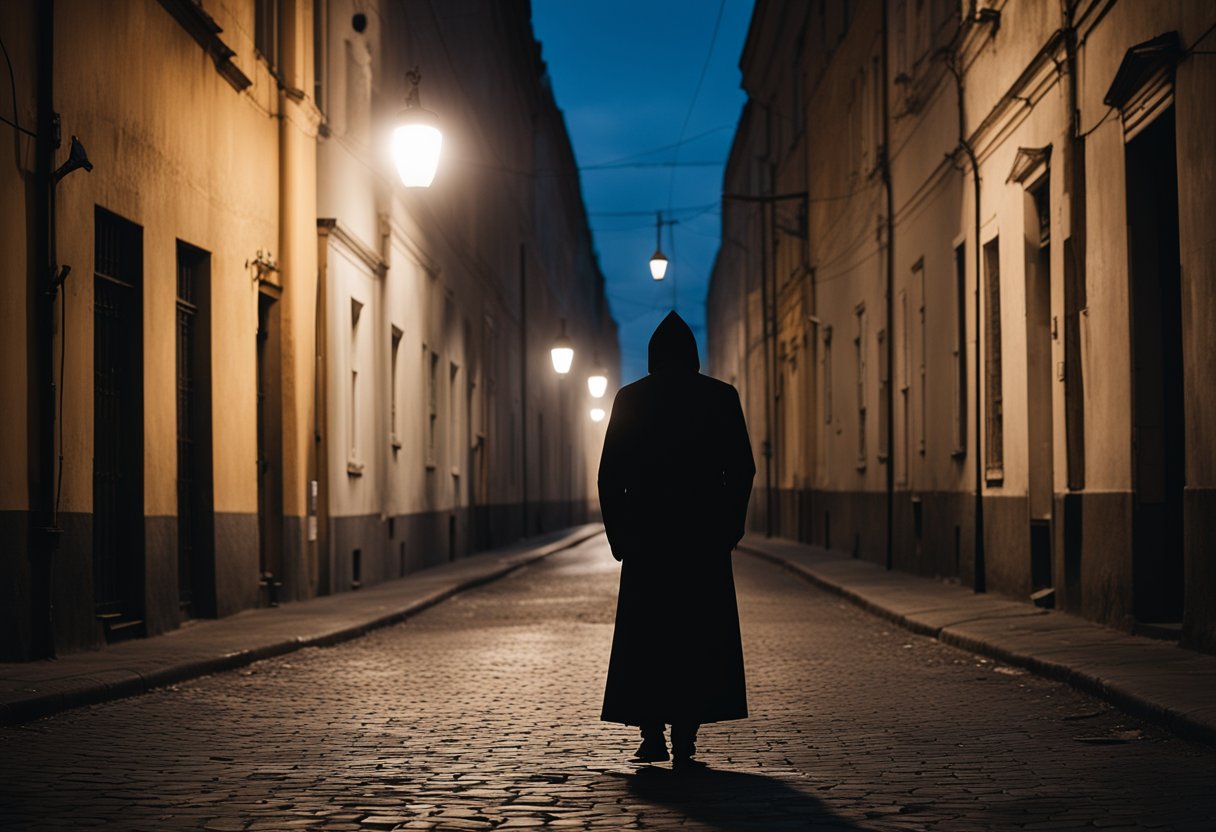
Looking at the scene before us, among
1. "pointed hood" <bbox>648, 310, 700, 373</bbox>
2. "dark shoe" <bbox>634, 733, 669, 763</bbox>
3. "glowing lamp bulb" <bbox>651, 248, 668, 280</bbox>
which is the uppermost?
"glowing lamp bulb" <bbox>651, 248, 668, 280</bbox>

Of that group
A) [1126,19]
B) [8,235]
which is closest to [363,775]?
[8,235]

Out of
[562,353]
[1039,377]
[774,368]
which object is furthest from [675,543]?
[774,368]

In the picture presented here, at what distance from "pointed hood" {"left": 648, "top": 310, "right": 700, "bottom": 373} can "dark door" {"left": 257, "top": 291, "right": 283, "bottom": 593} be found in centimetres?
Answer: 1030

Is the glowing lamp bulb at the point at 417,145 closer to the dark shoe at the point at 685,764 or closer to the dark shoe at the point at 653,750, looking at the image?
the dark shoe at the point at 653,750

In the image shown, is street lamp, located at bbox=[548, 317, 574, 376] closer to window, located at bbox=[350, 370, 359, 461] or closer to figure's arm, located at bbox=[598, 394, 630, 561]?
window, located at bbox=[350, 370, 359, 461]

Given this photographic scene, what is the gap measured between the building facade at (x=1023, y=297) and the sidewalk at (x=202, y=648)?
6.04m

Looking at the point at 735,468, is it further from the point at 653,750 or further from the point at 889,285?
the point at 889,285

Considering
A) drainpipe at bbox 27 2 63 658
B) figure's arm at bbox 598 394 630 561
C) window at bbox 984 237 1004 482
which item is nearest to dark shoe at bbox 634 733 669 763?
figure's arm at bbox 598 394 630 561

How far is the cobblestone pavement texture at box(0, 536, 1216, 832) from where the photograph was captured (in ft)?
20.2

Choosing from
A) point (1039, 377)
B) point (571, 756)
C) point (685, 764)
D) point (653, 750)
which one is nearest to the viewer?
point (685, 764)

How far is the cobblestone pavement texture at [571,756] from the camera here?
243 inches

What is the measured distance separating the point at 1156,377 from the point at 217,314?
25.8ft

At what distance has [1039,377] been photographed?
52.6 feet

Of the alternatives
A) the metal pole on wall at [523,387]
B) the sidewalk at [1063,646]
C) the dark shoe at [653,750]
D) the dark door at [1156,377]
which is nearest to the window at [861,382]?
the sidewalk at [1063,646]
